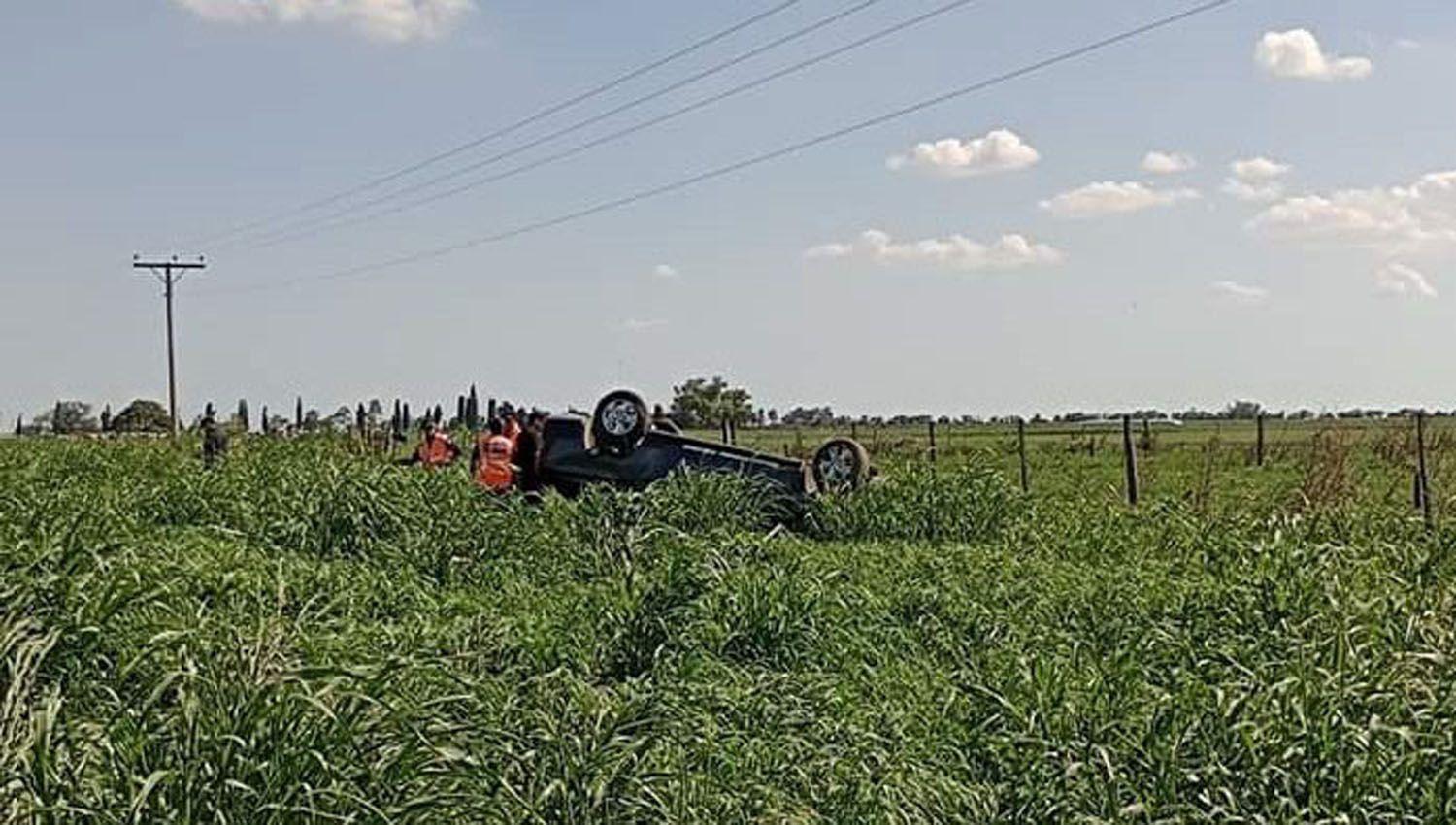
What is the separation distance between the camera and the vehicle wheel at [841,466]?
1390cm

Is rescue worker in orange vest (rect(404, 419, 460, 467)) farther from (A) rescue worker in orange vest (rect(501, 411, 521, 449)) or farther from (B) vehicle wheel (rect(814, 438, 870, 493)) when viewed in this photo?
(B) vehicle wheel (rect(814, 438, 870, 493))

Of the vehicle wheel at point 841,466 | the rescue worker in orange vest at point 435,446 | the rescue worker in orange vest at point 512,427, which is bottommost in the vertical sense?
the vehicle wheel at point 841,466

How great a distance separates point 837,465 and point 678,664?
7.89 metres

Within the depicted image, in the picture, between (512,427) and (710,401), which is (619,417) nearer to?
(512,427)

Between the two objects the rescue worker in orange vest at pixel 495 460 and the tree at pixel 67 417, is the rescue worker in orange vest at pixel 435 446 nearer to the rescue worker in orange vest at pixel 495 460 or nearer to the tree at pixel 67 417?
the rescue worker in orange vest at pixel 495 460

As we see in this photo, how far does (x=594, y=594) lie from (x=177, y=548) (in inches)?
83.1

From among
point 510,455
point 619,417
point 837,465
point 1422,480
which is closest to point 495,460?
point 510,455

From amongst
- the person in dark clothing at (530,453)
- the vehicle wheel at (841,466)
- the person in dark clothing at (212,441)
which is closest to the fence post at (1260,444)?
the vehicle wheel at (841,466)

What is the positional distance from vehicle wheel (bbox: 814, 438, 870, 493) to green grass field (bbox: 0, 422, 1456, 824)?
2703 mm

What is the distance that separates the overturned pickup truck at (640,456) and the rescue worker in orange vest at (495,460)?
406 millimetres

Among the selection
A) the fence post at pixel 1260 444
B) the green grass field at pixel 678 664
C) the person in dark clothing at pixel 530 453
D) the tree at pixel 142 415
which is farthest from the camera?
the tree at pixel 142 415

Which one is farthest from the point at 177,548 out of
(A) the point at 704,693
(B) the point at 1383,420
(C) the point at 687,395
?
(C) the point at 687,395

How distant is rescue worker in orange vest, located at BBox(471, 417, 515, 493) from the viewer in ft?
48.4

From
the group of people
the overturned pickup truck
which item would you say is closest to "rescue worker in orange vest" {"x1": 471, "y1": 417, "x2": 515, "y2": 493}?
the group of people
